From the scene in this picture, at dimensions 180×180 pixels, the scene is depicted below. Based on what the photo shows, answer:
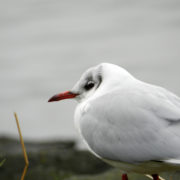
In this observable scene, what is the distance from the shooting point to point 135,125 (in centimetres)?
356

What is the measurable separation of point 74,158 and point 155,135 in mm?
2657

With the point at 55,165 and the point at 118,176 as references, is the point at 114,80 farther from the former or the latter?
the point at 55,165

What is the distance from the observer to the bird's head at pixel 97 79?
3996 millimetres

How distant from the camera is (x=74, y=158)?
6.00 m

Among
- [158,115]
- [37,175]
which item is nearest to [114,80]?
[158,115]

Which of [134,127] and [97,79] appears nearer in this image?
[134,127]

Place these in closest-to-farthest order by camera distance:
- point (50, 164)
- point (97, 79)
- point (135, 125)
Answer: point (135, 125), point (97, 79), point (50, 164)

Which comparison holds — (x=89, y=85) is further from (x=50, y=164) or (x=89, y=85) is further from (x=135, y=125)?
(x=50, y=164)

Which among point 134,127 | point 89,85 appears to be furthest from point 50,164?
point 134,127

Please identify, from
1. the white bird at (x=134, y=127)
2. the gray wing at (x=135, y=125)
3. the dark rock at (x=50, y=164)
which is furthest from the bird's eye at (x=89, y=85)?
the dark rock at (x=50, y=164)

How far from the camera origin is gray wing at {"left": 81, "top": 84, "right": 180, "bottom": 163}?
3430mm

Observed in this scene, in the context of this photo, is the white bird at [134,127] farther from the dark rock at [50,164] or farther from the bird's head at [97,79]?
the dark rock at [50,164]

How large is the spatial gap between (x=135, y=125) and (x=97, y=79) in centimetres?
71

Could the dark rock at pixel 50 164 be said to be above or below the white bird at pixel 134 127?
below
